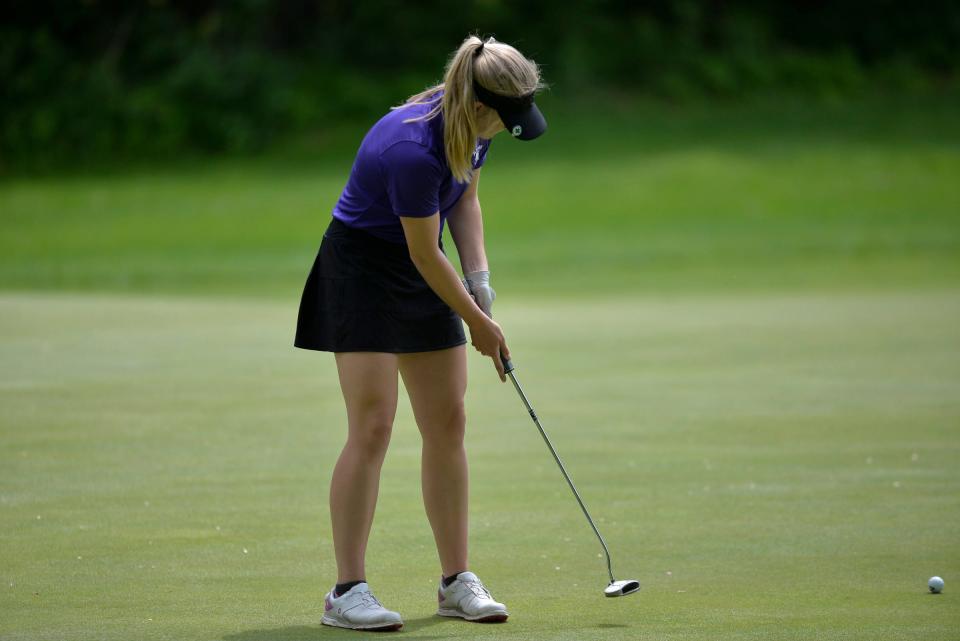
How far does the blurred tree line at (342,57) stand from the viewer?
105ft

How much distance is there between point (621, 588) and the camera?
179 inches

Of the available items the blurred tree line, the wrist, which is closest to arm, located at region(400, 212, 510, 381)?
the wrist

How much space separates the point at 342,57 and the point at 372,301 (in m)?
31.0

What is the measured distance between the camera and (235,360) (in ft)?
35.9

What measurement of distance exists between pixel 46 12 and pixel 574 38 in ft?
38.9

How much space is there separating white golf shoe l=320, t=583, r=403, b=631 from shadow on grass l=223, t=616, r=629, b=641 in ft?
0.07

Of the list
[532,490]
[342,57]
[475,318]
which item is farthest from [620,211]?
[475,318]

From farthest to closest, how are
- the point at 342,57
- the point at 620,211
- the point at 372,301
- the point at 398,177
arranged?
the point at 342,57
the point at 620,211
the point at 372,301
the point at 398,177

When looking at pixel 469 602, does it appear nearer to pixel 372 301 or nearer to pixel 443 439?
pixel 443 439

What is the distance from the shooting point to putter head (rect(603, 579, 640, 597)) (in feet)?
14.9

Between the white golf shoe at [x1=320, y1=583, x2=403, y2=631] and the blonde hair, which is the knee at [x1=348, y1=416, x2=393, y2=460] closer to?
the white golf shoe at [x1=320, y1=583, x2=403, y2=631]

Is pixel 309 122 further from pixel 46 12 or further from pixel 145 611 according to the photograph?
pixel 145 611

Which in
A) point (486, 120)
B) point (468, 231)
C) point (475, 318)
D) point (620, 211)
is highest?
point (620, 211)

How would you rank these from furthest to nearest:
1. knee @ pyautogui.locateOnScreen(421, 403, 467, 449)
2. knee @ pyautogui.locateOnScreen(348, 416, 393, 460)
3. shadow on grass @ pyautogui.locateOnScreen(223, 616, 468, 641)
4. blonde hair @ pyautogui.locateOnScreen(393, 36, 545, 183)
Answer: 1. knee @ pyautogui.locateOnScreen(421, 403, 467, 449)
2. knee @ pyautogui.locateOnScreen(348, 416, 393, 460)
3. blonde hair @ pyautogui.locateOnScreen(393, 36, 545, 183)
4. shadow on grass @ pyautogui.locateOnScreen(223, 616, 468, 641)
